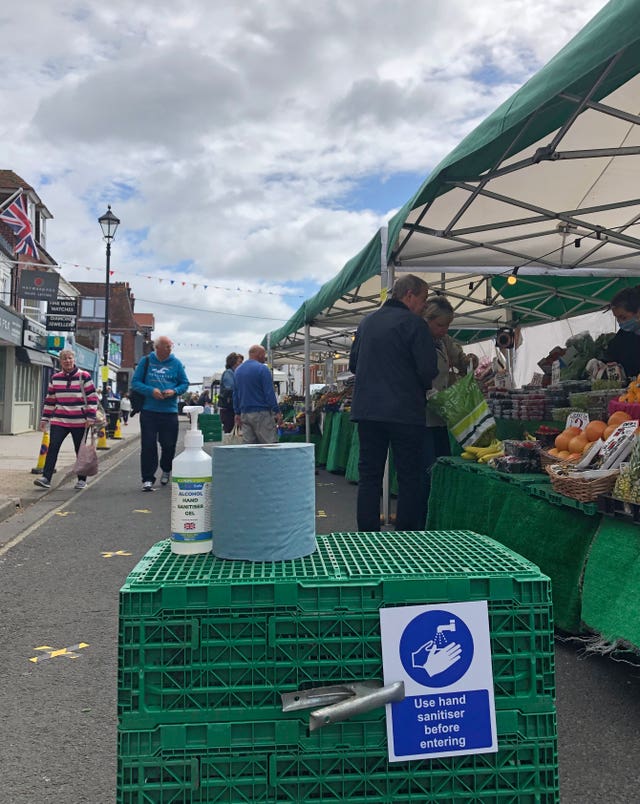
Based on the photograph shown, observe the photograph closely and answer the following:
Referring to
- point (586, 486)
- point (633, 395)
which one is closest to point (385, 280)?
point (633, 395)

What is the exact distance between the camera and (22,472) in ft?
39.5

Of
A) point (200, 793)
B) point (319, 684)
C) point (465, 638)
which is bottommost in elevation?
point (200, 793)

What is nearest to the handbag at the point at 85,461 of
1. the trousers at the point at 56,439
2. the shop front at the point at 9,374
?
the trousers at the point at 56,439

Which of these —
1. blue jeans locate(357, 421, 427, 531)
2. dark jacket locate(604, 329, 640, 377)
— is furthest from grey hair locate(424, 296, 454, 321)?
blue jeans locate(357, 421, 427, 531)

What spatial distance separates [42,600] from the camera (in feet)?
15.5

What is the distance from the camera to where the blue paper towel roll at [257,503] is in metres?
1.93

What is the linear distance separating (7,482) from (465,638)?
10165 mm

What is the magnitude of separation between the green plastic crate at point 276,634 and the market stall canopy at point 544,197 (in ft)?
8.56

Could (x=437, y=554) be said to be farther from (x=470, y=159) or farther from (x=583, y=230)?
(x=583, y=230)

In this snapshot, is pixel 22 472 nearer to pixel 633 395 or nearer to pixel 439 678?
pixel 633 395

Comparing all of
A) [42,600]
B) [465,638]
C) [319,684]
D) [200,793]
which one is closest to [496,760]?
[465,638]

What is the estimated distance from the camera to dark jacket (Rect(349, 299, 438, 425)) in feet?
15.9

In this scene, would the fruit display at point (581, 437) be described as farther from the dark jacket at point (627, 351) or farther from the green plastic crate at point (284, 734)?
the green plastic crate at point (284, 734)

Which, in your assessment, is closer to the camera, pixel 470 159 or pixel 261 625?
pixel 261 625
